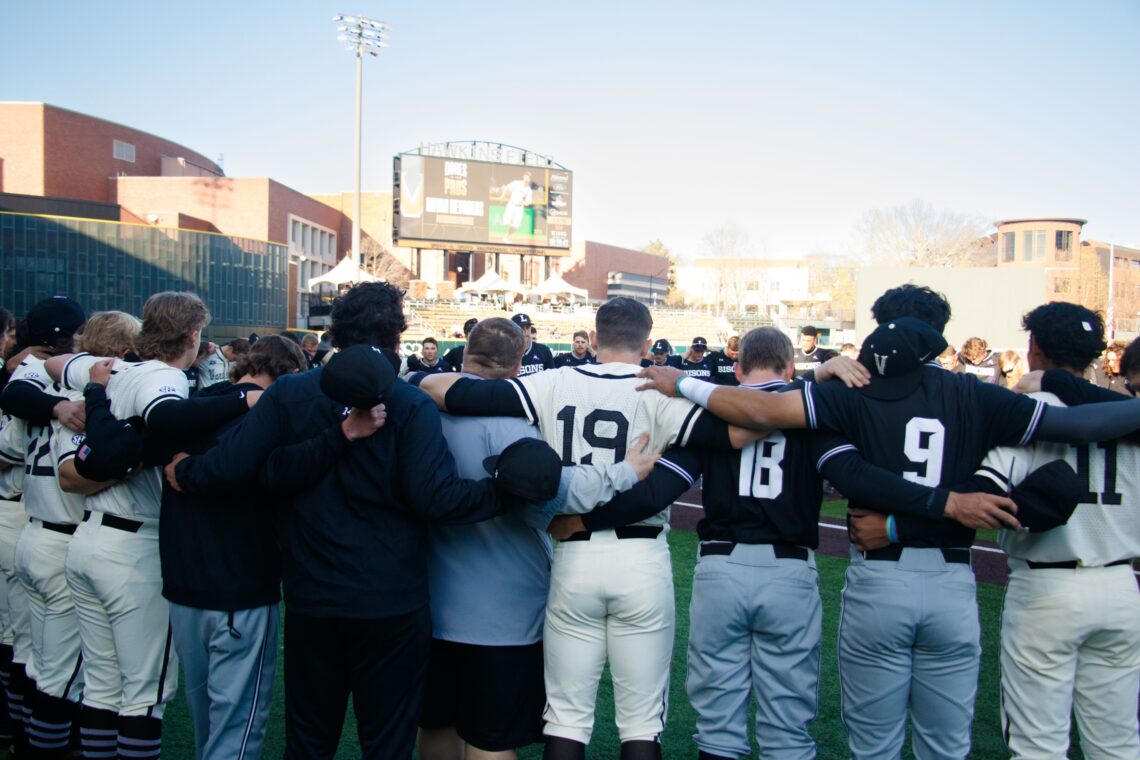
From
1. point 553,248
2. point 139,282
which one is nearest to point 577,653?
point 139,282

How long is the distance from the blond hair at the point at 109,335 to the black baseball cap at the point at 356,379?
178cm

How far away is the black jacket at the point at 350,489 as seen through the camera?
2980mm

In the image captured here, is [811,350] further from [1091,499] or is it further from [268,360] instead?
[268,360]

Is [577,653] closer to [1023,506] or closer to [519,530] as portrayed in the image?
[519,530]

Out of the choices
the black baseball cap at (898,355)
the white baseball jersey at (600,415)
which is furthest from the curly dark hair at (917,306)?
the white baseball jersey at (600,415)

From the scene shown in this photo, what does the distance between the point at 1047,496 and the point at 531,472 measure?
1943mm

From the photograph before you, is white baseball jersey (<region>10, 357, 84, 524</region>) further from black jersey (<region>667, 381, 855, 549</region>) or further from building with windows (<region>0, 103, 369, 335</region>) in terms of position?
building with windows (<region>0, 103, 369, 335</region>)

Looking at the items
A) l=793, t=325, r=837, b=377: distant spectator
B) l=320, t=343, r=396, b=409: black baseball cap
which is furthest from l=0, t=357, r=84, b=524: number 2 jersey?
l=793, t=325, r=837, b=377: distant spectator

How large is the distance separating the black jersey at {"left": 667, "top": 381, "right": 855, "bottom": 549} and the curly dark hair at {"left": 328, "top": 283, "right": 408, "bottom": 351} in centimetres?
125

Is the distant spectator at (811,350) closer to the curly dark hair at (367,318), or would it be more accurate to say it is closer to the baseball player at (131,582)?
the curly dark hair at (367,318)

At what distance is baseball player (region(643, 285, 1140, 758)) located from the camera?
3.18 meters

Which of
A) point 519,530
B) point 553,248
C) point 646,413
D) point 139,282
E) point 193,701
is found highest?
point 553,248

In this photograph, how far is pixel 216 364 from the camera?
9312 mm

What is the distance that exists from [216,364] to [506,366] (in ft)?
22.4
